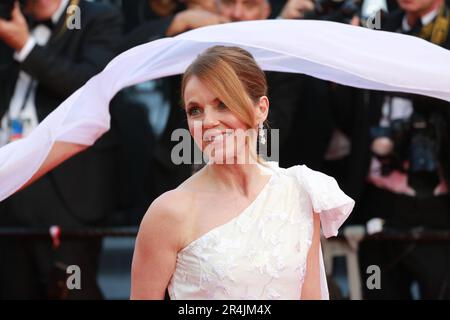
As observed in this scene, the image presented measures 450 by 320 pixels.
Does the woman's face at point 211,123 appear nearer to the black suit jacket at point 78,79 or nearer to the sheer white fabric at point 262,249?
the sheer white fabric at point 262,249

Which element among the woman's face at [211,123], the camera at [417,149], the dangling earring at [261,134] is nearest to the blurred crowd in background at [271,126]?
the camera at [417,149]

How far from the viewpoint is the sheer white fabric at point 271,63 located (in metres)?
3.89

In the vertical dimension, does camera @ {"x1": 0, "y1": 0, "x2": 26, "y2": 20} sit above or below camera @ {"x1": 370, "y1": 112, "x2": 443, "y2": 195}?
above

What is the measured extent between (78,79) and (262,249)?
2587 millimetres

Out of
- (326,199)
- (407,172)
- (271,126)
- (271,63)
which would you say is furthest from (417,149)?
(326,199)

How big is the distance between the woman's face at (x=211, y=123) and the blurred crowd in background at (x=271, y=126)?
2.18 metres

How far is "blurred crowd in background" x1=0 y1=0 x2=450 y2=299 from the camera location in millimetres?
5672

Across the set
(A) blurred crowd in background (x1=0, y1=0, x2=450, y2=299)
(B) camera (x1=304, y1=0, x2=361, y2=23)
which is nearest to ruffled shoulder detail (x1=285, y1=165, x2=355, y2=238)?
(A) blurred crowd in background (x1=0, y1=0, x2=450, y2=299)

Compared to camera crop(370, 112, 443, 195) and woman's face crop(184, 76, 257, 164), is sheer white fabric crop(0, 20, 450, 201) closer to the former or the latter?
woman's face crop(184, 76, 257, 164)

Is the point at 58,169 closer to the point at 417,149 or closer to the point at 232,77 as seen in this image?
the point at 417,149

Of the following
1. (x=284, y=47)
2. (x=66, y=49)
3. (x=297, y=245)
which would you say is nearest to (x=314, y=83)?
(x=66, y=49)

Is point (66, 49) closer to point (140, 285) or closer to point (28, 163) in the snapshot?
point (28, 163)

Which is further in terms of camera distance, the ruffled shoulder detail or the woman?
the ruffled shoulder detail

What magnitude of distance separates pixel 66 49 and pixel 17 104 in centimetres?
39
